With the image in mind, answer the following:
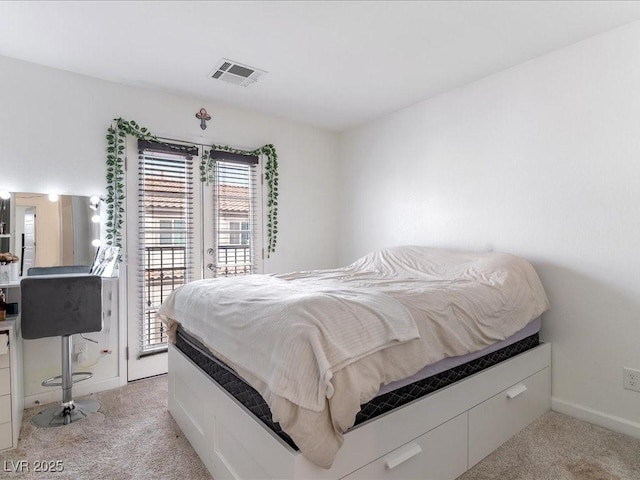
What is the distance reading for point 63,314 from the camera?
2.25 m

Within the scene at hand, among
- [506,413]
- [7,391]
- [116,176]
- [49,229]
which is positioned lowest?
[506,413]

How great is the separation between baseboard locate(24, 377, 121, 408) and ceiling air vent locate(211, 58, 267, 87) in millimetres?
2635

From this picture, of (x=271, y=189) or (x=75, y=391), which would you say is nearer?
(x=75, y=391)

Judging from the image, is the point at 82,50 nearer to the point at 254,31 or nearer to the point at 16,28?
the point at 16,28

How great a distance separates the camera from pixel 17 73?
2598 mm

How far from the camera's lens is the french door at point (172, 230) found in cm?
307

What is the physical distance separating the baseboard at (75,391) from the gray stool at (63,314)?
21cm

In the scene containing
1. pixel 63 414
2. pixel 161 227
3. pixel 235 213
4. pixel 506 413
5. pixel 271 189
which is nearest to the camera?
pixel 506 413

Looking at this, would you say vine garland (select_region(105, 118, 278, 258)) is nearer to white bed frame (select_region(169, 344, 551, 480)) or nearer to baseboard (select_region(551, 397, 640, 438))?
white bed frame (select_region(169, 344, 551, 480))

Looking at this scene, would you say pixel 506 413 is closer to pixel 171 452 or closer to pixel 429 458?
pixel 429 458

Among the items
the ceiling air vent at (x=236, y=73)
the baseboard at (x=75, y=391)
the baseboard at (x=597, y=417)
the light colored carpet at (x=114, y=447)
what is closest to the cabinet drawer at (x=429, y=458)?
the light colored carpet at (x=114, y=447)

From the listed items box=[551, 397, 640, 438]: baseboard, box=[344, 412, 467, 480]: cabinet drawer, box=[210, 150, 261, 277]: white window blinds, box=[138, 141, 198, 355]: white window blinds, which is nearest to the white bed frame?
box=[344, 412, 467, 480]: cabinet drawer

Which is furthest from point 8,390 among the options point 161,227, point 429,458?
point 429,458

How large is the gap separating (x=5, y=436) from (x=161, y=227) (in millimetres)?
1739
